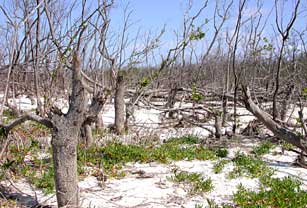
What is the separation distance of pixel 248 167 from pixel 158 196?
70.9 inches

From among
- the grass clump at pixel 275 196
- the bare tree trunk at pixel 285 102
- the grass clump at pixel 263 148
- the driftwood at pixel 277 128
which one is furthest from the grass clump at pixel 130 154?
the bare tree trunk at pixel 285 102

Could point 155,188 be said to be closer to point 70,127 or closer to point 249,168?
point 249,168

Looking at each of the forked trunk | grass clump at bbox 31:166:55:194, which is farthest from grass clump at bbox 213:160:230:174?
the forked trunk

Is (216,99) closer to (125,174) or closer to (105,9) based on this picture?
(105,9)

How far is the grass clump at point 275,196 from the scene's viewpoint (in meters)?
4.57

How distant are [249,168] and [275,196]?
122 cm

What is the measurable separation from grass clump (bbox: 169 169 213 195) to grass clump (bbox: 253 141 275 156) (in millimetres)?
2057

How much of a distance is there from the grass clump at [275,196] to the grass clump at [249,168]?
0.52m

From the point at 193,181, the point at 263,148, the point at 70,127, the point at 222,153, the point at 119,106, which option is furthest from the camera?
the point at 119,106

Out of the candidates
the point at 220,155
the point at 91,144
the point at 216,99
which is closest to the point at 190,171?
the point at 220,155

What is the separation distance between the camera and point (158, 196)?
4.93 meters

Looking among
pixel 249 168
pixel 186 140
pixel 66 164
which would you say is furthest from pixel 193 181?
pixel 186 140

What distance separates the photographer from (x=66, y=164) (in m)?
3.80

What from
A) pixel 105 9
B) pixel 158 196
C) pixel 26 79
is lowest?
pixel 158 196
